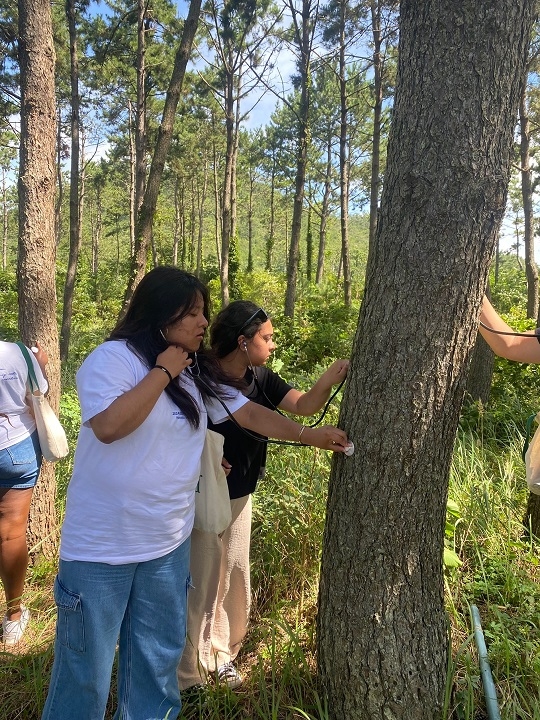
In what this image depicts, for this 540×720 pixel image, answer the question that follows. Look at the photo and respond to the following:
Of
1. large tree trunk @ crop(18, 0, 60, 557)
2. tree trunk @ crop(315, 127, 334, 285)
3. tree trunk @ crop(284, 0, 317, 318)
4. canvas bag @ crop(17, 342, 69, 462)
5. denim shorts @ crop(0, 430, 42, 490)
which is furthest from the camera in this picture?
tree trunk @ crop(315, 127, 334, 285)

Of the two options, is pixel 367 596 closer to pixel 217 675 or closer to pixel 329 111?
pixel 217 675

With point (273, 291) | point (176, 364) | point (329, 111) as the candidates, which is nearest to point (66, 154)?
point (273, 291)

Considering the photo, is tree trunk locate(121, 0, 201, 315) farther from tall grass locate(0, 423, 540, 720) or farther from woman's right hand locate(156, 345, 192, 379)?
woman's right hand locate(156, 345, 192, 379)

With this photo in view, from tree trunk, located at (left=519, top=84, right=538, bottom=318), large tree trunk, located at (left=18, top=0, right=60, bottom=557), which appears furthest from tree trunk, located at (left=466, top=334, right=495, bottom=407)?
tree trunk, located at (left=519, top=84, right=538, bottom=318)

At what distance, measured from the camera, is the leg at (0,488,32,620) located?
2.40 meters

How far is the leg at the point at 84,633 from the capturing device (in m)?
1.43

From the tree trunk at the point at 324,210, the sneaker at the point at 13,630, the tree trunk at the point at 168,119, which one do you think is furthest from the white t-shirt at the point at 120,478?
the tree trunk at the point at 324,210

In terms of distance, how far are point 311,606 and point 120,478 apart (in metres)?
1.45

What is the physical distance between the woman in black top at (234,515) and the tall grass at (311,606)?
0.13 metres

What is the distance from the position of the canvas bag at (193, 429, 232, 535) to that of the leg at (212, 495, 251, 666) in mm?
245

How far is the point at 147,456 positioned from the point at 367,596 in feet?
2.80

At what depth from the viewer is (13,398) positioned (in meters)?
2.42

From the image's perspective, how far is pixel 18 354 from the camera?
2.49 m

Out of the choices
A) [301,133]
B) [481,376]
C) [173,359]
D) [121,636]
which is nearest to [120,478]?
[173,359]
